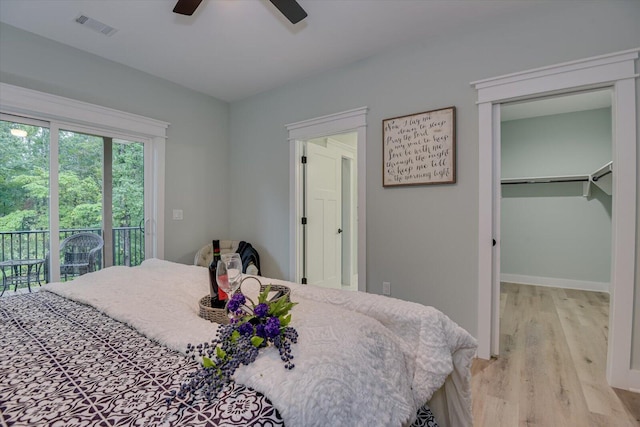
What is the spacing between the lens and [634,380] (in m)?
1.89

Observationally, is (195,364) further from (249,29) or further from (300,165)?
(300,165)

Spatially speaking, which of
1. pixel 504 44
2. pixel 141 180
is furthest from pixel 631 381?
pixel 141 180

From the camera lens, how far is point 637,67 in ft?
6.20

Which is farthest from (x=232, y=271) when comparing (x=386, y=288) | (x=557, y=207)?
(x=557, y=207)

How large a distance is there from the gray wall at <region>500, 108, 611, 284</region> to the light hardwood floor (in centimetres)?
118

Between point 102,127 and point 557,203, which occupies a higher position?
point 102,127

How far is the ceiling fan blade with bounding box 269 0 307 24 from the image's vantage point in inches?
67.4

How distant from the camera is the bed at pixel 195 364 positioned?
0.67 m

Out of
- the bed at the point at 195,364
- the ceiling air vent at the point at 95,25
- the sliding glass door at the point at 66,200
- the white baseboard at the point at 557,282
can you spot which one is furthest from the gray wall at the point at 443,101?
the white baseboard at the point at 557,282

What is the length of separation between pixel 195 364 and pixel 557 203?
17.8 feet

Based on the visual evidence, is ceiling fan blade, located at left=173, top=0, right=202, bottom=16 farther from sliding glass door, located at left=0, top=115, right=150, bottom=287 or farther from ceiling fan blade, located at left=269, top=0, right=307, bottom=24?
sliding glass door, located at left=0, top=115, right=150, bottom=287

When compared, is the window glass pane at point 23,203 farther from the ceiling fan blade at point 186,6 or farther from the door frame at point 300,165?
the door frame at point 300,165

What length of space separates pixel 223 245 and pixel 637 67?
3.94 meters

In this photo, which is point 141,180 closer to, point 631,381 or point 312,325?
point 312,325
